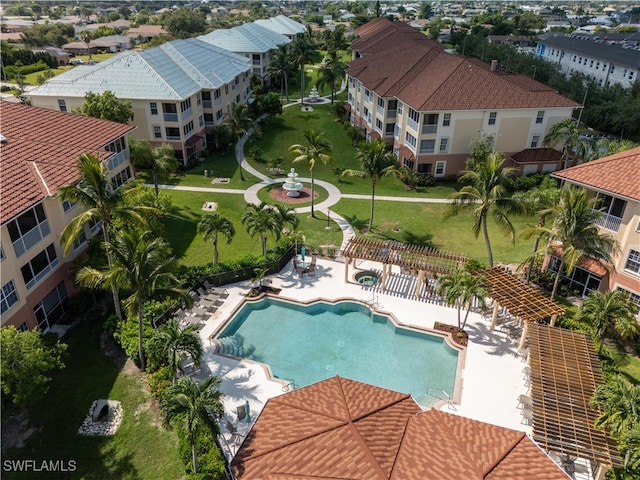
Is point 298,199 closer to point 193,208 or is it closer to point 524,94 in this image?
point 193,208

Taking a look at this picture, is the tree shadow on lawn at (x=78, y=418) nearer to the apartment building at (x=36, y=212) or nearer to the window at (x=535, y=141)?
the apartment building at (x=36, y=212)

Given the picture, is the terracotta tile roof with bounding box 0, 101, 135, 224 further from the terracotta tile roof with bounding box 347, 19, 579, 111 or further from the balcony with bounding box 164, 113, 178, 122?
the terracotta tile roof with bounding box 347, 19, 579, 111

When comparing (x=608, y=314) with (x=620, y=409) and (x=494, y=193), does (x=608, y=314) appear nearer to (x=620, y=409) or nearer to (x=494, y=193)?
(x=620, y=409)

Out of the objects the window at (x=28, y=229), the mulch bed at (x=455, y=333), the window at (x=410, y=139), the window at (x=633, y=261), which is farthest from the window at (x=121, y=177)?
the window at (x=633, y=261)

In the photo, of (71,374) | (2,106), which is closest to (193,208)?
(2,106)

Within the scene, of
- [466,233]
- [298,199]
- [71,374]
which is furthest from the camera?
[298,199]

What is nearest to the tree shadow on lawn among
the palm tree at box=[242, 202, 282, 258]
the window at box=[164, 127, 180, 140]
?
the palm tree at box=[242, 202, 282, 258]

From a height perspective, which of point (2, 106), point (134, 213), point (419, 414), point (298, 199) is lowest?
point (298, 199)
